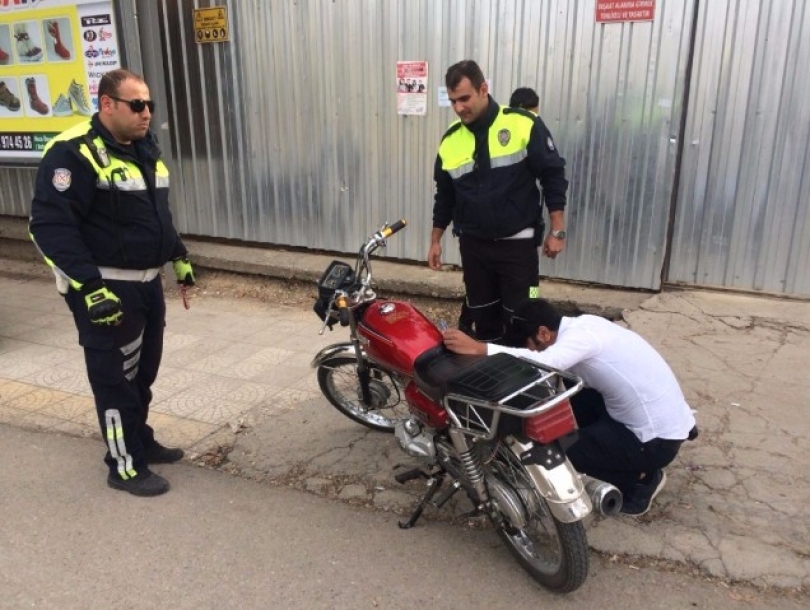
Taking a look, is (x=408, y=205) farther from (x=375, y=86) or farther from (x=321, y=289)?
(x=321, y=289)

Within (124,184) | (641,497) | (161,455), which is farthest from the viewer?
(161,455)

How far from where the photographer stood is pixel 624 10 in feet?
17.0

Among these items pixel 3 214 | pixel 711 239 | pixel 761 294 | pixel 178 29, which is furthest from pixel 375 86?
pixel 3 214

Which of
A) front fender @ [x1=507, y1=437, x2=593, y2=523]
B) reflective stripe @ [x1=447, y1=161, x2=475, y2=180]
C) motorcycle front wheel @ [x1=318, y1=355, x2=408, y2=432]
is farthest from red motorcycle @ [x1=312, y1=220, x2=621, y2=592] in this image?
reflective stripe @ [x1=447, y1=161, x2=475, y2=180]

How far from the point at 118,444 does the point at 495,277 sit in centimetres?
230

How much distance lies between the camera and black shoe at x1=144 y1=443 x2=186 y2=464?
3898 millimetres

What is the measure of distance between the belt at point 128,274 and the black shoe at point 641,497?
253cm

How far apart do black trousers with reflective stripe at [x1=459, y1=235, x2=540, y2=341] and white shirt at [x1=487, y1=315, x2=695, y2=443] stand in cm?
108

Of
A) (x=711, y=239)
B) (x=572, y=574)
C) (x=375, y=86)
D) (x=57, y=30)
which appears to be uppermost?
(x=57, y=30)

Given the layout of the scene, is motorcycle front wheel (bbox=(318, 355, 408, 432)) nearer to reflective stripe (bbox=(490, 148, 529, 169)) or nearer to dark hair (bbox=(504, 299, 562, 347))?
dark hair (bbox=(504, 299, 562, 347))

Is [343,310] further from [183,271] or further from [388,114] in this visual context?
[388,114]

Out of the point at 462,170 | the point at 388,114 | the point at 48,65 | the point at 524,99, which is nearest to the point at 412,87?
the point at 388,114

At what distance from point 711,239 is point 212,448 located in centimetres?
391

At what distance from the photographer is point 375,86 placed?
20.6 ft
